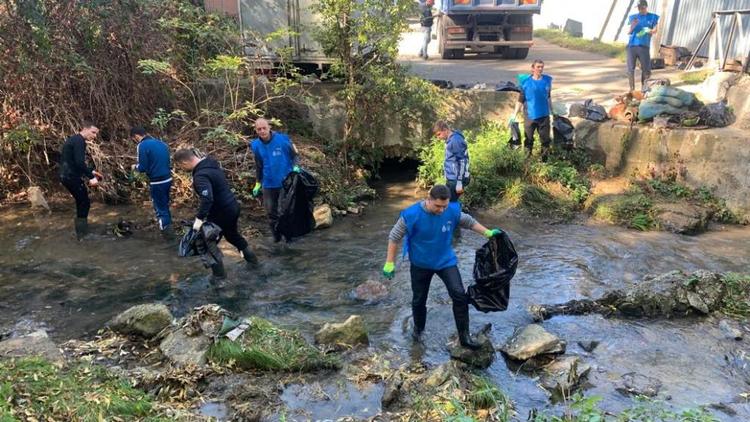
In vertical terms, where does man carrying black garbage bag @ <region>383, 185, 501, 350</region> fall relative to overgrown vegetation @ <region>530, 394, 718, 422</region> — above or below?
above

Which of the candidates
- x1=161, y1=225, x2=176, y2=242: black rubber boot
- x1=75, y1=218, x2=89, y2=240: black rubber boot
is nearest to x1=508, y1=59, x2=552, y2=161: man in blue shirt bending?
x1=161, y1=225, x2=176, y2=242: black rubber boot

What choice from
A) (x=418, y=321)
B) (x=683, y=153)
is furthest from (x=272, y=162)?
(x=683, y=153)

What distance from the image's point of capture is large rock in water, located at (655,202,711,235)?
827 centimetres

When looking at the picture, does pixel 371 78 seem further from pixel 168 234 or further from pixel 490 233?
pixel 490 233

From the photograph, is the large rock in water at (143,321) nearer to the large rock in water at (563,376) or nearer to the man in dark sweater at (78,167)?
the man in dark sweater at (78,167)

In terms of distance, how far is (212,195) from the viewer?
19.7ft

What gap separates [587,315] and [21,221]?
779 cm

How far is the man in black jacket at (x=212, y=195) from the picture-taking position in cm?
591

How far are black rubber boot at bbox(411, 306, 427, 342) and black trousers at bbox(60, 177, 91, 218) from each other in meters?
5.00

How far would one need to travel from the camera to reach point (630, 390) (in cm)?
455

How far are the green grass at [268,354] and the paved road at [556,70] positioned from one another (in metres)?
7.04

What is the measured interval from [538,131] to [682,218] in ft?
8.25

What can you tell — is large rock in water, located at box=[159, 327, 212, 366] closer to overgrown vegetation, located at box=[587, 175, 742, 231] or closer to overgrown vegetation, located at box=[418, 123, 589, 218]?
overgrown vegetation, located at box=[418, 123, 589, 218]

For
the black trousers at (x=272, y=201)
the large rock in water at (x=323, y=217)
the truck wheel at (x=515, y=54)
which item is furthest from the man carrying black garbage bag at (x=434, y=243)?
the truck wheel at (x=515, y=54)
